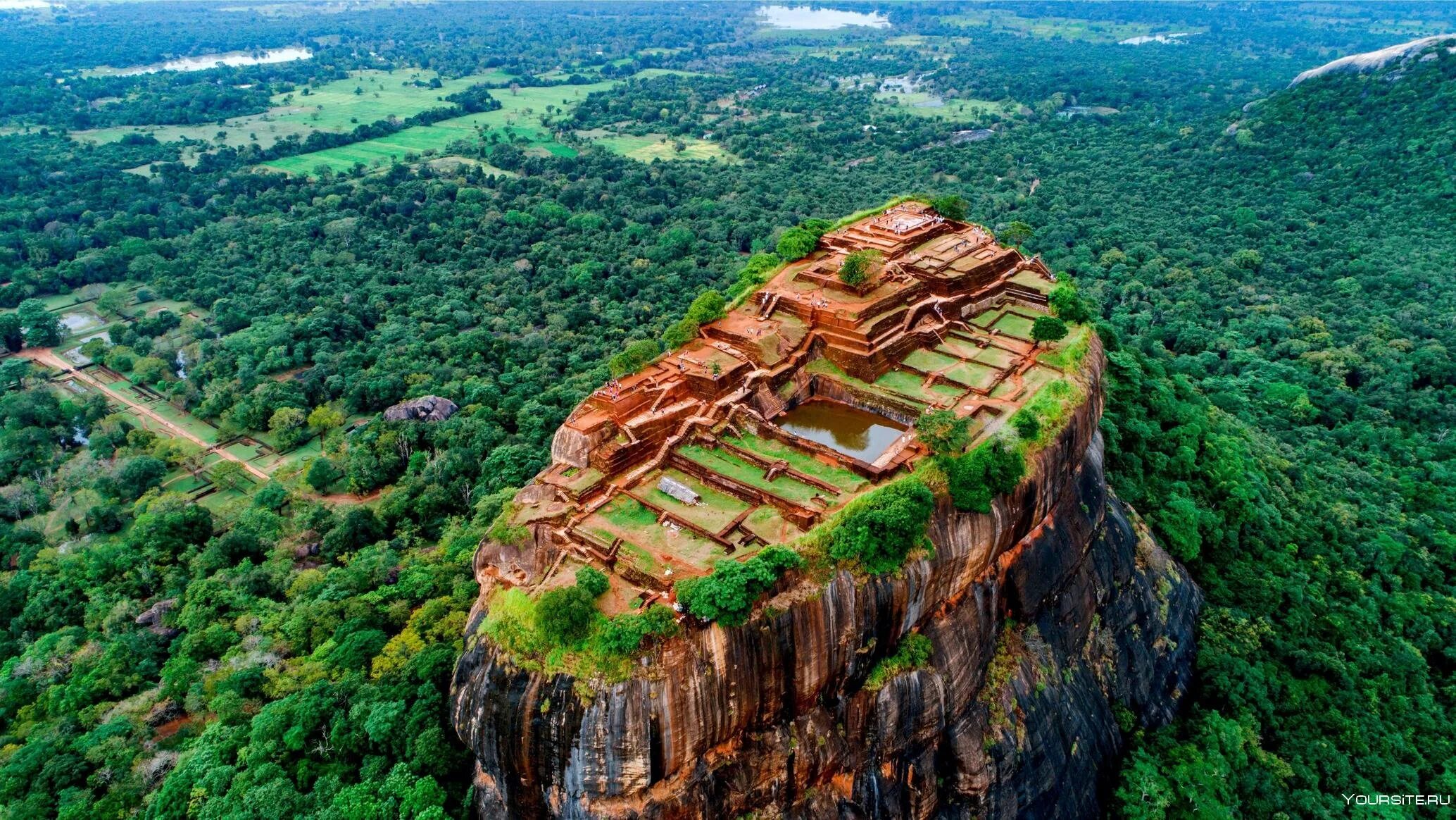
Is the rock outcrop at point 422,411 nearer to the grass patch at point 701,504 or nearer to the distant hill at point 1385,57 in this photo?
the grass patch at point 701,504

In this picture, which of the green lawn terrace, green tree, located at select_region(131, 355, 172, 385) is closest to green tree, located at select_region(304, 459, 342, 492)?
green tree, located at select_region(131, 355, 172, 385)

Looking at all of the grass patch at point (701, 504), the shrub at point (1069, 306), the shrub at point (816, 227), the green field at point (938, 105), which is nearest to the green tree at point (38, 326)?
the shrub at point (816, 227)

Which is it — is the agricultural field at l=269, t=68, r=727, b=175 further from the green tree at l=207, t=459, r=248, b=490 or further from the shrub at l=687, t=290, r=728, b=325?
the shrub at l=687, t=290, r=728, b=325

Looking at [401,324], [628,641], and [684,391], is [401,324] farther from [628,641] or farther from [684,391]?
[628,641]

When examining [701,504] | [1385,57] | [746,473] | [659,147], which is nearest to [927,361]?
[746,473]

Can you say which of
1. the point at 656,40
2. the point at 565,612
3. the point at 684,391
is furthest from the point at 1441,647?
the point at 656,40

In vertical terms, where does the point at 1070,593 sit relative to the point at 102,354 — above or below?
above

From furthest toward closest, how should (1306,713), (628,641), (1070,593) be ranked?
(1306,713) → (1070,593) → (628,641)
